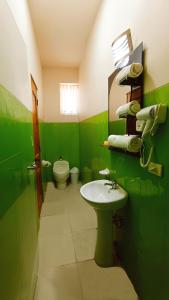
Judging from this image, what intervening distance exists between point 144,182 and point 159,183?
0.19 meters

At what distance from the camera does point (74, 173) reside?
13.1ft

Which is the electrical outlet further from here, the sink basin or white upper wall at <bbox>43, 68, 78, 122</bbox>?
white upper wall at <bbox>43, 68, 78, 122</bbox>

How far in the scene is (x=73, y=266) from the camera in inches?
66.6

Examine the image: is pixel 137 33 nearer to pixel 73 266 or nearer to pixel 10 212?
pixel 10 212

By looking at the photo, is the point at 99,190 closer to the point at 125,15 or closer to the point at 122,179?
the point at 122,179

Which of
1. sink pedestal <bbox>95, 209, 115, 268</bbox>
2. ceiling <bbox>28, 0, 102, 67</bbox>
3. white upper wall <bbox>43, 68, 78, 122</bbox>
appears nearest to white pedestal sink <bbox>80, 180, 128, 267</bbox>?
sink pedestal <bbox>95, 209, 115, 268</bbox>

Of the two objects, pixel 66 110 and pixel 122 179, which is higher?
pixel 66 110

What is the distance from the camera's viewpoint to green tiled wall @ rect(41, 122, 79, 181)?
13.3 ft

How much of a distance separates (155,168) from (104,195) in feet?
2.51

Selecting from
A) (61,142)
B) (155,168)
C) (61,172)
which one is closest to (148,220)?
(155,168)

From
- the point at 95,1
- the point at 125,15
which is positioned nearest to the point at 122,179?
the point at 125,15

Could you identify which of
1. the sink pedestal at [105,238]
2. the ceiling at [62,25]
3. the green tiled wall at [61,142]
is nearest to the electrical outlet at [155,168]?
the sink pedestal at [105,238]

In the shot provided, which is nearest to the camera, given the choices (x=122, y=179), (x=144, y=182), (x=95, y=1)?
(x=144, y=182)

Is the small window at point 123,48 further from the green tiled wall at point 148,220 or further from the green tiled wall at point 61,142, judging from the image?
the green tiled wall at point 61,142
